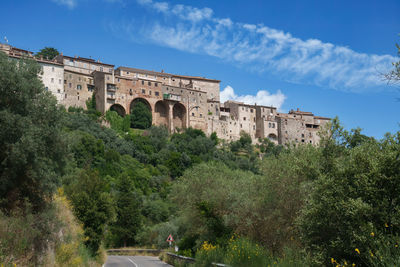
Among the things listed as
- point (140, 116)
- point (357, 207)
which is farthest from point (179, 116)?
point (357, 207)

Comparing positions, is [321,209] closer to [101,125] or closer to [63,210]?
[63,210]

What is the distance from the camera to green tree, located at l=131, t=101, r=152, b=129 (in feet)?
275

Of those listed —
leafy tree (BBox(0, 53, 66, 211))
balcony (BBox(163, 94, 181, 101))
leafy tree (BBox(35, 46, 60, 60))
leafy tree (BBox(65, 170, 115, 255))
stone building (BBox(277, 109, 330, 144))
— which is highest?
leafy tree (BBox(35, 46, 60, 60))

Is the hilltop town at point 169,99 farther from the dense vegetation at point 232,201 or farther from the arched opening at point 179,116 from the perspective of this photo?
the dense vegetation at point 232,201

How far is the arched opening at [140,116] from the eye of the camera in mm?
83875

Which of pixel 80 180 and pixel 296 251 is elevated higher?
pixel 80 180

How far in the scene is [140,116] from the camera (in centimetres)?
8388

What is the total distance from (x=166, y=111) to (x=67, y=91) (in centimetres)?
2349

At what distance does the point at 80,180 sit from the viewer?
78.4 ft

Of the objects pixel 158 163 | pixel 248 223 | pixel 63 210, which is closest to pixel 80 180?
pixel 63 210

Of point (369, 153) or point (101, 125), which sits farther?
point (101, 125)

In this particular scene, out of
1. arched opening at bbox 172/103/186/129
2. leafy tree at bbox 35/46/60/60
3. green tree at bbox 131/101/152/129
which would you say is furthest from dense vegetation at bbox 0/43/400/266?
leafy tree at bbox 35/46/60/60

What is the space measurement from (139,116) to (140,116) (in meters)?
0.21

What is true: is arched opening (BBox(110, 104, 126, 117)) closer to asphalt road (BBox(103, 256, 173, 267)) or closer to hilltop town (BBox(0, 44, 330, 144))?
hilltop town (BBox(0, 44, 330, 144))
